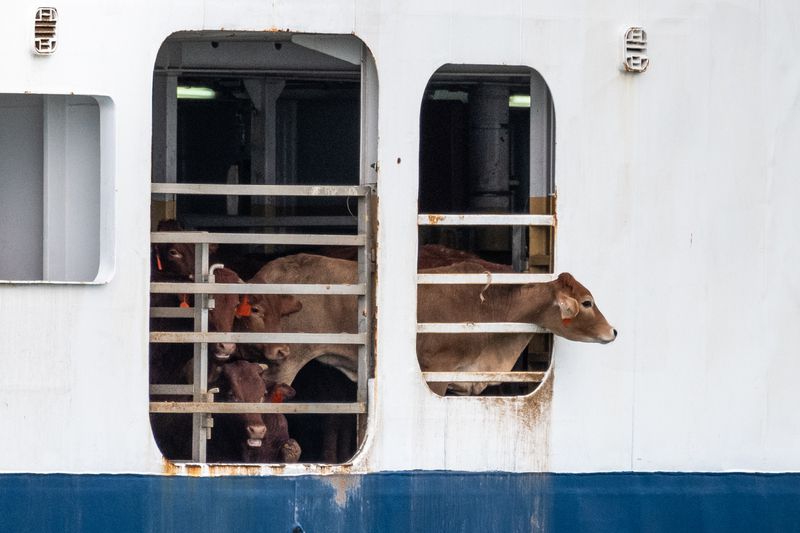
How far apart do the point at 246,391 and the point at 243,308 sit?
1.22 feet

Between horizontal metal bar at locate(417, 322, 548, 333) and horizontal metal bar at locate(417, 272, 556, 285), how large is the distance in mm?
169

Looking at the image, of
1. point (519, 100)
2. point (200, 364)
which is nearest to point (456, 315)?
point (200, 364)

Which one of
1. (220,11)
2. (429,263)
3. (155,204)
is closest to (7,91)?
(220,11)

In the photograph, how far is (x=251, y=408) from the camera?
5074mm

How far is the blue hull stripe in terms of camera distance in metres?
4.86

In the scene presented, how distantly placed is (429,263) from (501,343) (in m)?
0.56

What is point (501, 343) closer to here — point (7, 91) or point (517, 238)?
point (517, 238)

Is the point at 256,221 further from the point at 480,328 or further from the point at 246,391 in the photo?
the point at 480,328

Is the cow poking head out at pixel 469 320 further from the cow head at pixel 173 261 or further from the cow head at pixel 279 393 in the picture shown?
the cow head at pixel 173 261

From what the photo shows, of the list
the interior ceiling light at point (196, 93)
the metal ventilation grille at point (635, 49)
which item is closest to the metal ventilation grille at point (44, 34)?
the metal ventilation grille at point (635, 49)

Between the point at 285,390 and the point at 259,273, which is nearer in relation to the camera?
the point at 285,390

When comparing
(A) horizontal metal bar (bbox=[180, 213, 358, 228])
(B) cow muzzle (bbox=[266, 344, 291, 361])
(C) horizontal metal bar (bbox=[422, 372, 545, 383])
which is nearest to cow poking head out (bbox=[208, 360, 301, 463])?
(B) cow muzzle (bbox=[266, 344, 291, 361])

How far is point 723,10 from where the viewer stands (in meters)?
5.22

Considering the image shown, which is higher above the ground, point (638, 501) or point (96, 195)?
point (96, 195)
